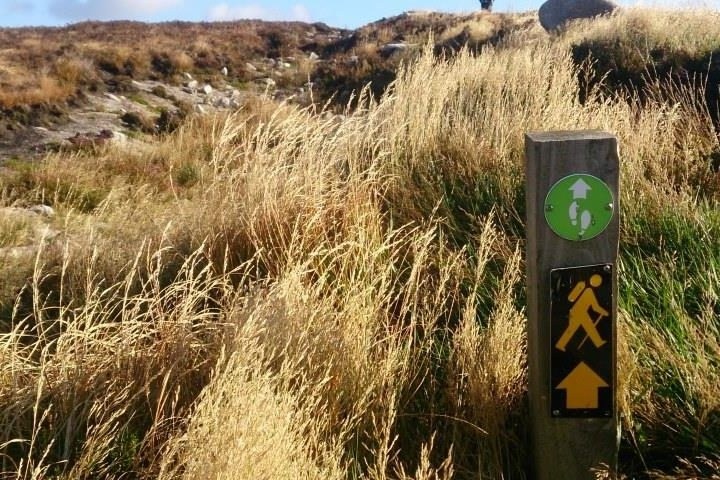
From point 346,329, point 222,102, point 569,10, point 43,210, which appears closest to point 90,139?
point 43,210

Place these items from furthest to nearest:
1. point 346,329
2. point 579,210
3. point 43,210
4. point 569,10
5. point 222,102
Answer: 1. point 222,102
2. point 569,10
3. point 43,210
4. point 346,329
5. point 579,210

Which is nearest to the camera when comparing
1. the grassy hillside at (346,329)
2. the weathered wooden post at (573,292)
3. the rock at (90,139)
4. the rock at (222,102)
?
the weathered wooden post at (573,292)

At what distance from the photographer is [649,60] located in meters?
7.90

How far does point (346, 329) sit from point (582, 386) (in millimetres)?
862

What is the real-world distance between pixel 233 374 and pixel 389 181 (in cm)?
221

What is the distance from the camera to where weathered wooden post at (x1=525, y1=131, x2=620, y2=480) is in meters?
2.06

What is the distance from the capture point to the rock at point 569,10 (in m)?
15.6

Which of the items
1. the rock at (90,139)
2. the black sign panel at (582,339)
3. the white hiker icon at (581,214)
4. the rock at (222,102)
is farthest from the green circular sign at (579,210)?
the rock at (222,102)

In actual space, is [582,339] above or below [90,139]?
below

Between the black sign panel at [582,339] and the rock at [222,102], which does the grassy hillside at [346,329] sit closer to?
the black sign panel at [582,339]

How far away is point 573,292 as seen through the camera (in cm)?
212

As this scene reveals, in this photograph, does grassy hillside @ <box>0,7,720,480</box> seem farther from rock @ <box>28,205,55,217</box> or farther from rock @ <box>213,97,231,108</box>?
rock @ <box>213,97,231,108</box>

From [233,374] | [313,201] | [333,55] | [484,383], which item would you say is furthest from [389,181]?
[333,55]

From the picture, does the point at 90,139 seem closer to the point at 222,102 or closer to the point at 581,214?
the point at 222,102
